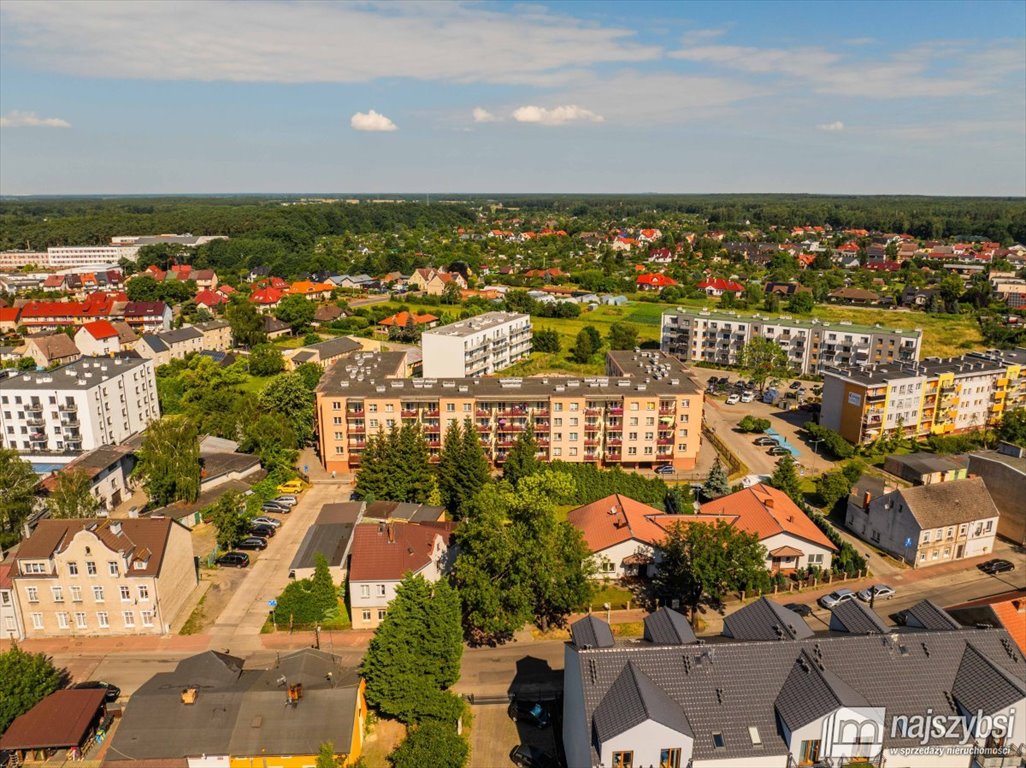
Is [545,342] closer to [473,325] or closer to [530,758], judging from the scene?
[473,325]

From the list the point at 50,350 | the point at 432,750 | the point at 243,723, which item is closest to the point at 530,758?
the point at 432,750

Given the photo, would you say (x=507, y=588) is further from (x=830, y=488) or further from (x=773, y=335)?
(x=773, y=335)

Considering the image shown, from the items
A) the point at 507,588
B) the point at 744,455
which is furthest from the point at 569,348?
the point at 507,588

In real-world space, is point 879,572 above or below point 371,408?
below

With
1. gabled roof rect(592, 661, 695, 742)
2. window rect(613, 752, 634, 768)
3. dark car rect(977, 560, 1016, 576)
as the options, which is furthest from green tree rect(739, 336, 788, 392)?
A: window rect(613, 752, 634, 768)

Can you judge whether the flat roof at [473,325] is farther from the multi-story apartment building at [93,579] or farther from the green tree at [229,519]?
the multi-story apartment building at [93,579]

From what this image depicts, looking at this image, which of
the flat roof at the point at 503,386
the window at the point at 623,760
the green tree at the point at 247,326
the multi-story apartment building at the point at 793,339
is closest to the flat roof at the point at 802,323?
the multi-story apartment building at the point at 793,339
